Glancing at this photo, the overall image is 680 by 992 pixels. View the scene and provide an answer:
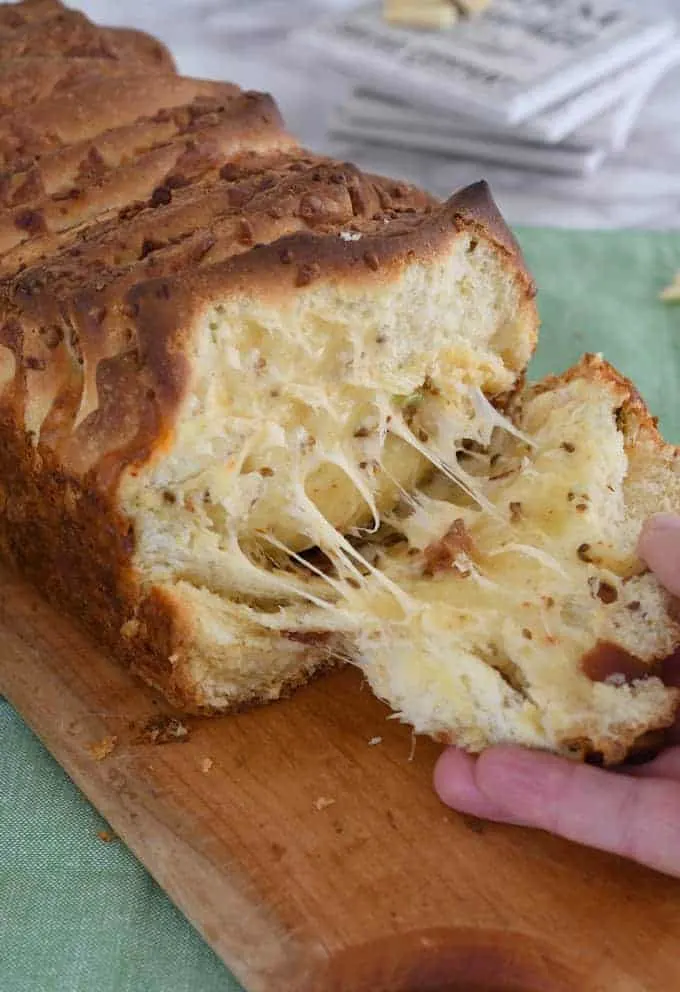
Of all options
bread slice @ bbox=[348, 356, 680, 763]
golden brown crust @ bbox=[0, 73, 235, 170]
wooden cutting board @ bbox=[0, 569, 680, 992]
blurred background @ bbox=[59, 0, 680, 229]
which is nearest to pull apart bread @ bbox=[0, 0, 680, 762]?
bread slice @ bbox=[348, 356, 680, 763]

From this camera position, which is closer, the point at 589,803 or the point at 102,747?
the point at 589,803

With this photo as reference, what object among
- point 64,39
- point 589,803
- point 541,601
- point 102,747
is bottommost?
point 102,747

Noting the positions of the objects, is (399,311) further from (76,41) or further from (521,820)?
(76,41)

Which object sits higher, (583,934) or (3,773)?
(583,934)

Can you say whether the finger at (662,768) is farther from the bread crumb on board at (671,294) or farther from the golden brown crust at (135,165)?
the bread crumb on board at (671,294)

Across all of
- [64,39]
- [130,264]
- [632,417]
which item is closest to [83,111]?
[64,39]

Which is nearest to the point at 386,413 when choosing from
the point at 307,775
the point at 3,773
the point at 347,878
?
the point at 307,775

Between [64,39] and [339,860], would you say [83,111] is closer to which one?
[64,39]

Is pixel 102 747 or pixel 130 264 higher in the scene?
pixel 130 264

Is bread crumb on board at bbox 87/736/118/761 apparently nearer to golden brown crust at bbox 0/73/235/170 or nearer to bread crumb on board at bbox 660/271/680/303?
golden brown crust at bbox 0/73/235/170
